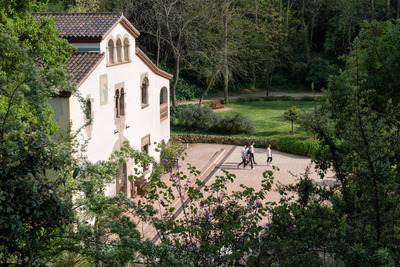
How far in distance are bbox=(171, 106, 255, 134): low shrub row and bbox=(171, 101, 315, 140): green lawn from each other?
2.53ft

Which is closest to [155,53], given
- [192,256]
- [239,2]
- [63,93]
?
[239,2]

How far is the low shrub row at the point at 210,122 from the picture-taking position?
1445 inches

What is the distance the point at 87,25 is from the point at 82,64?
2196 millimetres

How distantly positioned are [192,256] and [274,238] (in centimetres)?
156

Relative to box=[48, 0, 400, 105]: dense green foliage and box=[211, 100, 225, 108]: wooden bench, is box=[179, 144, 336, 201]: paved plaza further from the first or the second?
box=[48, 0, 400, 105]: dense green foliage

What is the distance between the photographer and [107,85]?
2105 cm

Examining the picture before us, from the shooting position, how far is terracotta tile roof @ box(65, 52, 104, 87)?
61.1 ft

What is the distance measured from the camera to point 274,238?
8.72 meters

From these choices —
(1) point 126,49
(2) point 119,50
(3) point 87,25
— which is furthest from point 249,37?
(3) point 87,25

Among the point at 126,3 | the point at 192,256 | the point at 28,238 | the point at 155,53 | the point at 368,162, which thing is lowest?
the point at 192,256

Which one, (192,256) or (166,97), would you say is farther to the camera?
(166,97)

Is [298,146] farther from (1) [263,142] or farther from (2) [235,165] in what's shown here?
(2) [235,165]

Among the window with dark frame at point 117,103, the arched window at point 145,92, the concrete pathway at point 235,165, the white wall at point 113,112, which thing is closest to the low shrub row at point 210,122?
the concrete pathway at point 235,165

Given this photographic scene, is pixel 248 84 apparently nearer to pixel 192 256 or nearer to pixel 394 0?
pixel 394 0
